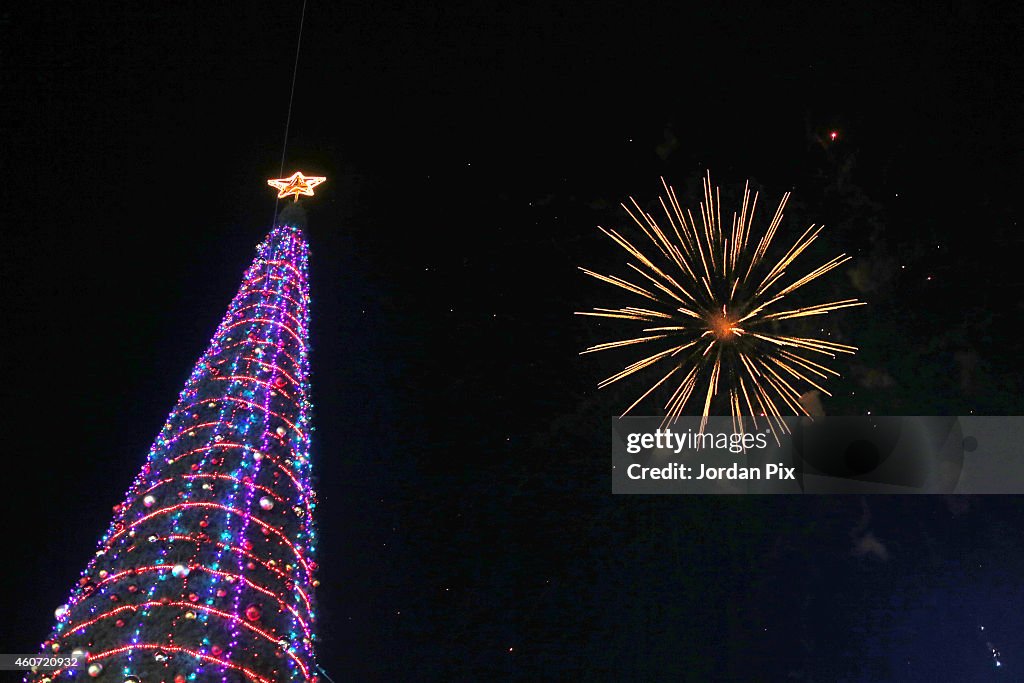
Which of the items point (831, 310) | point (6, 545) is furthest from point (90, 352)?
point (831, 310)

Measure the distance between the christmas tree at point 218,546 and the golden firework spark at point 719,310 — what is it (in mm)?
3530

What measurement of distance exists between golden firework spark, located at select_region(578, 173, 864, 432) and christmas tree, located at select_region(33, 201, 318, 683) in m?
3.53

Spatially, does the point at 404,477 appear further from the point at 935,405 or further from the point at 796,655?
the point at 935,405

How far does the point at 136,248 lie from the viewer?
24.5 ft

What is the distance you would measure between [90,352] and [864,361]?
7.06 metres

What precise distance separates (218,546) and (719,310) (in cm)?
458
